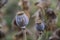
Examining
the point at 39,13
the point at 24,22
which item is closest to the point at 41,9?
the point at 39,13

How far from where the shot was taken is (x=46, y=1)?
958mm

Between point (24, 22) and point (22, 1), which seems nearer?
point (24, 22)

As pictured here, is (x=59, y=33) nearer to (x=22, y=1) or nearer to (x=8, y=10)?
(x=22, y=1)

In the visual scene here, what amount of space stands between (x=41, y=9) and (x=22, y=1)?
11cm

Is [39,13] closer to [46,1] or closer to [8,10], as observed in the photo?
[46,1]

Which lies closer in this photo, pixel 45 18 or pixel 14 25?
pixel 45 18

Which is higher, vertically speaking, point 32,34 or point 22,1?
point 22,1

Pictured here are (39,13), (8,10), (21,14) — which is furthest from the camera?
(8,10)

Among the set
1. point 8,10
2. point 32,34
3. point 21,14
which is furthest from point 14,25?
point 8,10

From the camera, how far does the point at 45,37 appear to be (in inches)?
33.4

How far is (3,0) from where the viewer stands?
905mm

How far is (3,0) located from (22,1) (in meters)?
0.10

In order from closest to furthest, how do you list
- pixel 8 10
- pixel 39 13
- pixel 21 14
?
pixel 21 14
pixel 39 13
pixel 8 10

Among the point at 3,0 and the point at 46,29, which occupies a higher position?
the point at 3,0
